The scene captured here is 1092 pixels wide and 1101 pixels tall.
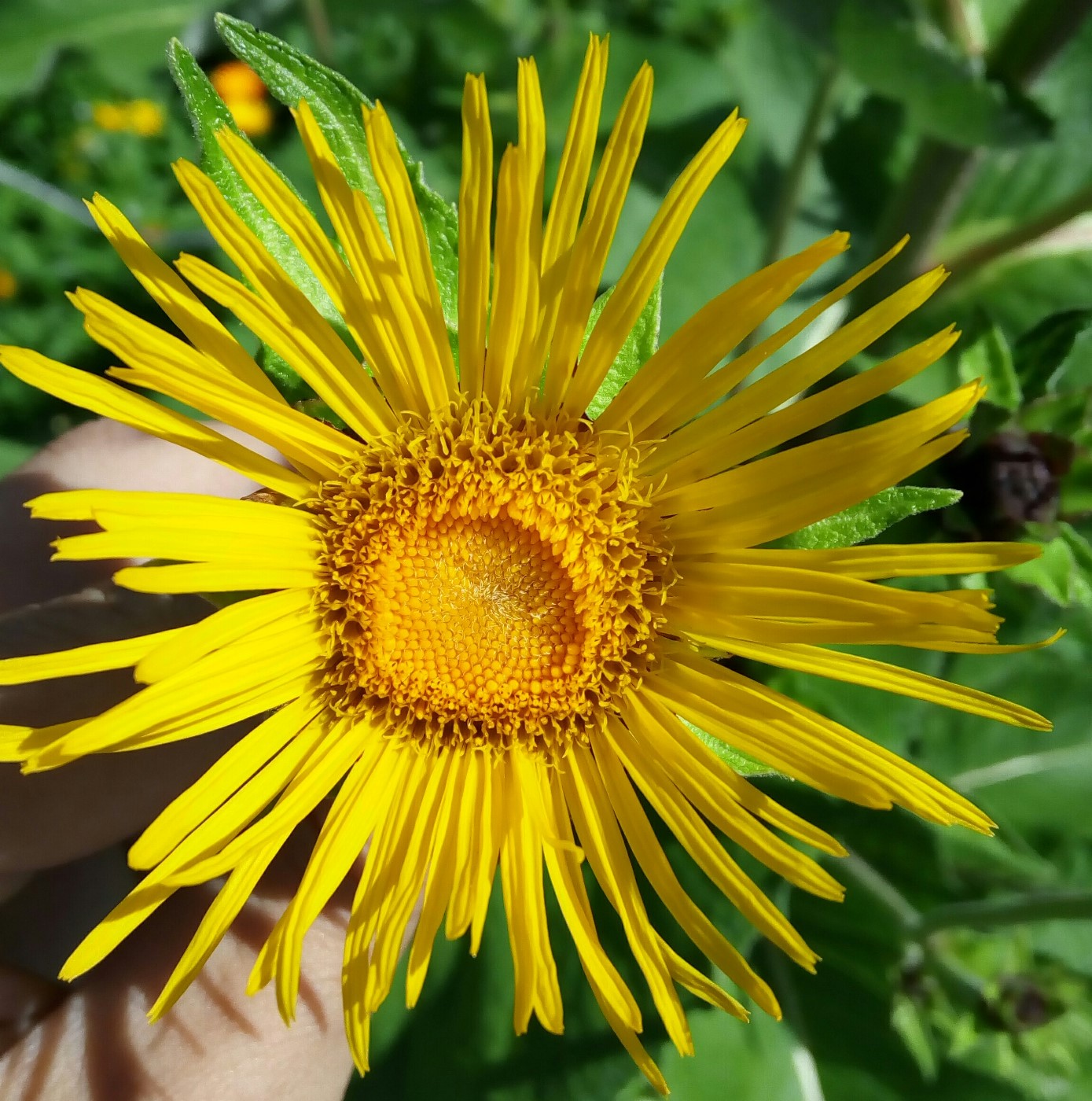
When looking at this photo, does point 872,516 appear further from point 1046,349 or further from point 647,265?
point 1046,349

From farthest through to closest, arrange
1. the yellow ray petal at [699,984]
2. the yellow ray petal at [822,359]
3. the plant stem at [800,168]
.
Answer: the plant stem at [800,168] < the yellow ray petal at [699,984] < the yellow ray petal at [822,359]

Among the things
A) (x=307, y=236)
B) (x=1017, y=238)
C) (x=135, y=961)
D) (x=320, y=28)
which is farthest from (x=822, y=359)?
(x=320, y=28)

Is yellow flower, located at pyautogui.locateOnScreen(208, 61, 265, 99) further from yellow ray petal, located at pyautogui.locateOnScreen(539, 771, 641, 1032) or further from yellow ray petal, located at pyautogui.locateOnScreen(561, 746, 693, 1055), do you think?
yellow ray petal, located at pyautogui.locateOnScreen(539, 771, 641, 1032)

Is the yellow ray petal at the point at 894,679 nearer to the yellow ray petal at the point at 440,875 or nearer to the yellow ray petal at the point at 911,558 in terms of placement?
the yellow ray petal at the point at 911,558

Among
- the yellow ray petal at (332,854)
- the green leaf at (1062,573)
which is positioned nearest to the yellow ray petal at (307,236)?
the yellow ray petal at (332,854)

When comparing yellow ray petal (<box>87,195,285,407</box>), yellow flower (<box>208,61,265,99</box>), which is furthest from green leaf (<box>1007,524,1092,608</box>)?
yellow flower (<box>208,61,265,99</box>)

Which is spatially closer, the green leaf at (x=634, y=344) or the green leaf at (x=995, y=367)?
the green leaf at (x=634, y=344)
